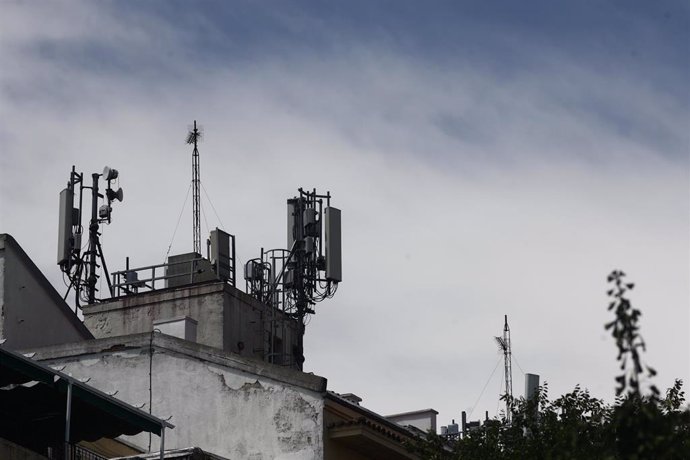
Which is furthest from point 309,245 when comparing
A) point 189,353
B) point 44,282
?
point 189,353

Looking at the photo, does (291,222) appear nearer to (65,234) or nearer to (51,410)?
(65,234)

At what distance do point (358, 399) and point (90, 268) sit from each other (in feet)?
41.8

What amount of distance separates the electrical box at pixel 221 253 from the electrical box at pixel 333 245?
9.68ft

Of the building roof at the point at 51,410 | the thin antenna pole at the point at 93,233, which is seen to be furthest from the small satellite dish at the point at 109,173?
the building roof at the point at 51,410

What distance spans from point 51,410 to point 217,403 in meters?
4.76

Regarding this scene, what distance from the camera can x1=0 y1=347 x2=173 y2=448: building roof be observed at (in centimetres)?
2442

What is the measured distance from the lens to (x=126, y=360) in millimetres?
31422

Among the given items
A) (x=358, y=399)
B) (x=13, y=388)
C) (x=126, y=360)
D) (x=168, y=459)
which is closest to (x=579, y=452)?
(x=168, y=459)

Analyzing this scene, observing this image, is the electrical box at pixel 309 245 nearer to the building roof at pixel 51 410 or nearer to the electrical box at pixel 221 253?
the electrical box at pixel 221 253

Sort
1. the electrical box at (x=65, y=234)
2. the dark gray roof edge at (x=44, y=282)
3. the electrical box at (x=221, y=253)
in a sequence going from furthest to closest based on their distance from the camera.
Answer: the electrical box at (x=65, y=234) < the electrical box at (x=221, y=253) < the dark gray roof edge at (x=44, y=282)

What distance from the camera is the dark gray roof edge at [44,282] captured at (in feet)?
112

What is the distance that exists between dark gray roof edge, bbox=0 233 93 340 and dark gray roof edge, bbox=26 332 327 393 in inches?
105

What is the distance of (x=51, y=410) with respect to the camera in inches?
1034

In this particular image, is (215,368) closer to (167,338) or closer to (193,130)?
(167,338)
